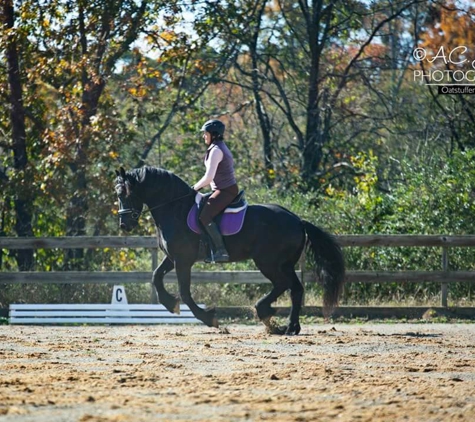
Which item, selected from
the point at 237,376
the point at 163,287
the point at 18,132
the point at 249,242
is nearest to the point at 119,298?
the point at 163,287

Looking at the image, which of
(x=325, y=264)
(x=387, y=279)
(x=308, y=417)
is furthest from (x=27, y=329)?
(x=308, y=417)

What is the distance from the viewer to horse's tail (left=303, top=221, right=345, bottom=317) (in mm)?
13031

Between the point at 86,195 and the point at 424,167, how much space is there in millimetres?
6791

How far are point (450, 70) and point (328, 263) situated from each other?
476 inches

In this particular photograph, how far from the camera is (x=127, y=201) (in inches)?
516

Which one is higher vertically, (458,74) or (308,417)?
(458,74)

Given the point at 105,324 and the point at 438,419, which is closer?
the point at 438,419

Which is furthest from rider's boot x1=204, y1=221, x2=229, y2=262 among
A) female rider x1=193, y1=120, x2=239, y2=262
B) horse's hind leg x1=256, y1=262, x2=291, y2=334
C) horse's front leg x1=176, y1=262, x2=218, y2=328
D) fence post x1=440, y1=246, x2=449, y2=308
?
fence post x1=440, y1=246, x2=449, y2=308

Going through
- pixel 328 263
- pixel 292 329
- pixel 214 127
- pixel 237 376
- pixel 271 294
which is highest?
pixel 214 127

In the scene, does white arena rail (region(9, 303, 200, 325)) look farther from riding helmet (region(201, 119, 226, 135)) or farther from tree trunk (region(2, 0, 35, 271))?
tree trunk (region(2, 0, 35, 271))

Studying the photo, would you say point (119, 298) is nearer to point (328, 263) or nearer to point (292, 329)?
point (292, 329)

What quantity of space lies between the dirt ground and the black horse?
0.50 meters

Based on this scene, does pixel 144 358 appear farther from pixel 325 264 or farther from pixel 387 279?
pixel 387 279

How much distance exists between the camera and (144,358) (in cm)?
975
